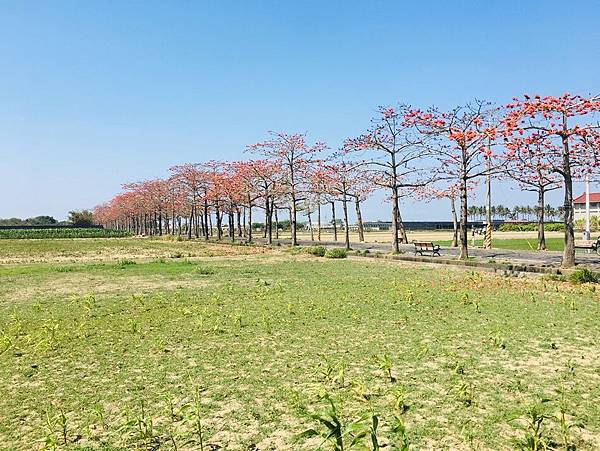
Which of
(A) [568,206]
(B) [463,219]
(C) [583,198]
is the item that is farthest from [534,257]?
(C) [583,198]

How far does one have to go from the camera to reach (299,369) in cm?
655

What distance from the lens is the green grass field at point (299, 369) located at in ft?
15.0

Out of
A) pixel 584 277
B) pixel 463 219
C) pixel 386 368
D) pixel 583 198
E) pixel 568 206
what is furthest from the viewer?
pixel 583 198

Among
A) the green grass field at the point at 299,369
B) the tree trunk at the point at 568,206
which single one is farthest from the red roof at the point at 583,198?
the green grass field at the point at 299,369

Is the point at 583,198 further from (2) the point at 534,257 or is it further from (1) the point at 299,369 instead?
(1) the point at 299,369

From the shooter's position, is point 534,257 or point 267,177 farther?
point 267,177

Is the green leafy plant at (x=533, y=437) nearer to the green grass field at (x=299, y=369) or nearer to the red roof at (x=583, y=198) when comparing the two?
the green grass field at (x=299, y=369)

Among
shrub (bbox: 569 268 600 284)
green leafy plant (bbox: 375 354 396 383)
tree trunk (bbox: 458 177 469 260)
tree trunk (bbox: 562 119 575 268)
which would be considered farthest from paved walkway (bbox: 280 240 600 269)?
green leafy plant (bbox: 375 354 396 383)

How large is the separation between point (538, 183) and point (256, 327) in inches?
963

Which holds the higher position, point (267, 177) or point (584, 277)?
point (267, 177)

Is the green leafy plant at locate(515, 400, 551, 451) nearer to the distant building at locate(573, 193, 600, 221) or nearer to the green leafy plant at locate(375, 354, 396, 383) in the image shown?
the green leafy plant at locate(375, 354, 396, 383)

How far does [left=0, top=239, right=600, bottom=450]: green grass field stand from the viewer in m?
4.57

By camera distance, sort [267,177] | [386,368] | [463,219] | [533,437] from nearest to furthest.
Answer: [533,437]
[386,368]
[463,219]
[267,177]

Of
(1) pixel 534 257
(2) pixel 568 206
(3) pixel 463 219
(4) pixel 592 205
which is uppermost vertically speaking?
(4) pixel 592 205
